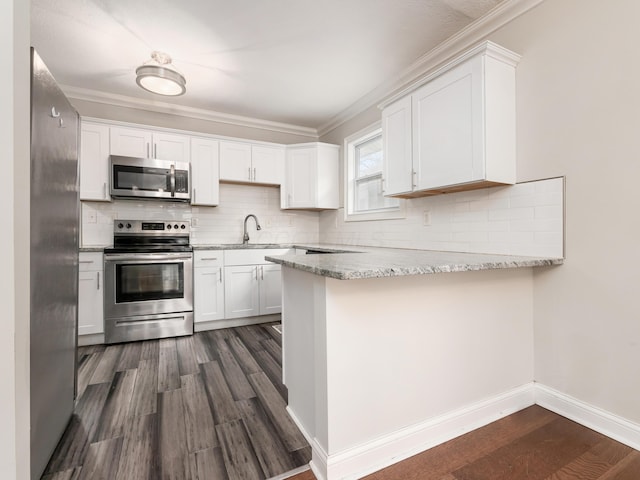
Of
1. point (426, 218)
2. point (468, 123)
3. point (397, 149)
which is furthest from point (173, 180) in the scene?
point (468, 123)

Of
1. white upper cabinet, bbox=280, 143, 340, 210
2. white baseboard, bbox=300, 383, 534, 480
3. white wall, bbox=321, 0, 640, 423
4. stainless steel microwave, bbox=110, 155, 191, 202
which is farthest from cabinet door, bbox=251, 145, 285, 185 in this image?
white baseboard, bbox=300, 383, 534, 480

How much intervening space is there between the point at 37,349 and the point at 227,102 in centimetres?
311

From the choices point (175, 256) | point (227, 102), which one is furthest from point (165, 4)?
point (175, 256)

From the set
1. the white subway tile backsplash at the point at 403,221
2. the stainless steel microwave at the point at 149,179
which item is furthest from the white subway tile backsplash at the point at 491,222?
the stainless steel microwave at the point at 149,179

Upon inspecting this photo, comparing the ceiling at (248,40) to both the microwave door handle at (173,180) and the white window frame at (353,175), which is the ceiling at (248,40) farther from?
the microwave door handle at (173,180)

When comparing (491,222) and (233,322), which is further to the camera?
(233,322)

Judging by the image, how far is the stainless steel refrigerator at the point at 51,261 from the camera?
121 centimetres

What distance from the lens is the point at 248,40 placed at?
96.2 inches

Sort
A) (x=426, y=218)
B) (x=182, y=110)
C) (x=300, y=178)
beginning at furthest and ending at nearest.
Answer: (x=300, y=178) → (x=182, y=110) → (x=426, y=218)

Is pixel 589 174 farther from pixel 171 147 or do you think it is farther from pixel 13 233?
Result: pixel 171 147

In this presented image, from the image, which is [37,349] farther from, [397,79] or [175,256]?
[397,79]

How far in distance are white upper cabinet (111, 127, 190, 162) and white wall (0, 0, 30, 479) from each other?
2.96m

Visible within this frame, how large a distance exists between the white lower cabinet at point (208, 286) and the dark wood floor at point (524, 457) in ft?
7.64

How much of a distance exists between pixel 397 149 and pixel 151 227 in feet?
9.21
